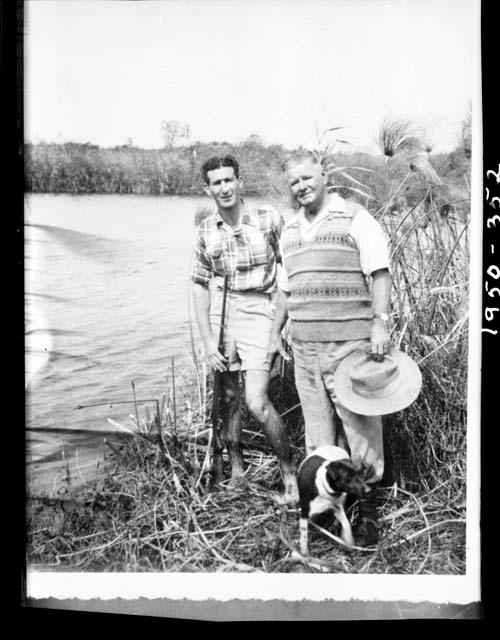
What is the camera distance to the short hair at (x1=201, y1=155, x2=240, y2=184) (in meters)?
3.99

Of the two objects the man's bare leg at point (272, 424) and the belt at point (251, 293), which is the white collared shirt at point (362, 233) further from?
the man's bare leg at point (272, 424)

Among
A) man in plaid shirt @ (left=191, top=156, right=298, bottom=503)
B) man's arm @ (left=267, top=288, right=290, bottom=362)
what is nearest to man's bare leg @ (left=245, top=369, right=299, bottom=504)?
man in plaid shirt @ (left=191, top=156, right=298, bottom=503)

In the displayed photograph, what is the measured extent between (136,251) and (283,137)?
87 cm

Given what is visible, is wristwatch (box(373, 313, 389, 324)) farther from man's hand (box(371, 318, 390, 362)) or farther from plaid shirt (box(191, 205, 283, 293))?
plaid shirt (box(191, 205, 283, 293))

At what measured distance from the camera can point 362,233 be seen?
395 centimetres

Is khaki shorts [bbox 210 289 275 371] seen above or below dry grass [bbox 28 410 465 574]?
above

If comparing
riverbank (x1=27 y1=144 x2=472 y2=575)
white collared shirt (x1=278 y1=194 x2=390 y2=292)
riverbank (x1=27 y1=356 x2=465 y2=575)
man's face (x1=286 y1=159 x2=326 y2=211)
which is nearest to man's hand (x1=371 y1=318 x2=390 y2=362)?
riverbank (x1=27 y1=144 x2=472 y2=575)

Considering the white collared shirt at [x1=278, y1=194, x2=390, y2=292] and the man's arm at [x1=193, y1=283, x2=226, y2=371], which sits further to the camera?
the man's arm at [x1=193, y1=283, x2=226, y2=371]

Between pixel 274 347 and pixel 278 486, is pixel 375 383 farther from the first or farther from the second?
pixel 278 486

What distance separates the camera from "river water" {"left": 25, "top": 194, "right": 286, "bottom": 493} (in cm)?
404

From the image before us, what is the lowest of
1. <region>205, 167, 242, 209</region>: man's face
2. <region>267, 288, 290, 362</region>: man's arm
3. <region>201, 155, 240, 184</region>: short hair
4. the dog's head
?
the dog's head

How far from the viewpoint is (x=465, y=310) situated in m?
4.03
